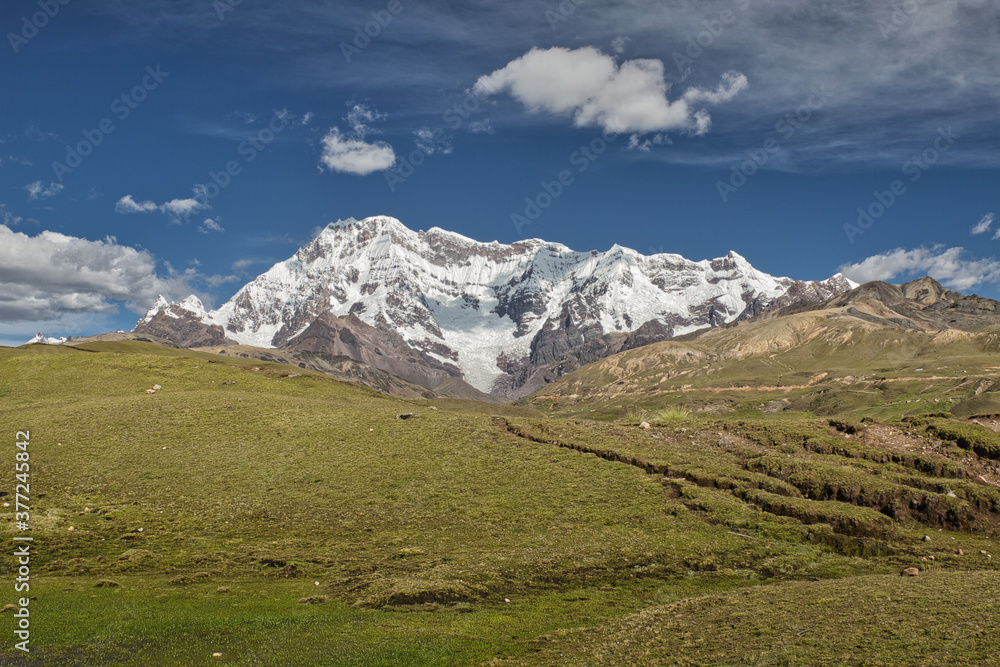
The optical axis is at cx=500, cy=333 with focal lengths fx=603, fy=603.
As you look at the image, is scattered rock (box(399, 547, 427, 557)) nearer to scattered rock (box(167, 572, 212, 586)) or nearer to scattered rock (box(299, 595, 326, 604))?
scattered rock (box(299, 595, 326, 604))

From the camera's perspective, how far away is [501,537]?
34062mm

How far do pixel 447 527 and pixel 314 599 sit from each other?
11.4m

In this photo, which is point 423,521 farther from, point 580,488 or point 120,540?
point 120,540

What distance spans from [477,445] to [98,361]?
63.9m

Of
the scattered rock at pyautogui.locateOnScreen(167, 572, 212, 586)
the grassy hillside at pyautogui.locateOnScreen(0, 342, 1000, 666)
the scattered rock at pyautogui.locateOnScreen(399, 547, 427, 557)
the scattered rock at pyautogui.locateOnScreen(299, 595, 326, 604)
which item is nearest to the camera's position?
the grassy hillside at pyautogui.locateOnScreen(0, 342, 1000, 666)

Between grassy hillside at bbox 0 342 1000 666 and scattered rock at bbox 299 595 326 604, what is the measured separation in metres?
0.20

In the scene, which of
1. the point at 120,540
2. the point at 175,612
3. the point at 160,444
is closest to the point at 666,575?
the point at 175,612

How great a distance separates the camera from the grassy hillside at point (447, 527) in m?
21.5

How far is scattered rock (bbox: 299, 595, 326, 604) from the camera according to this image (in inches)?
989

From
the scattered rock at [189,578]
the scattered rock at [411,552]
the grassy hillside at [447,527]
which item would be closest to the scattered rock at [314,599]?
the grassy hillside at [447,527]

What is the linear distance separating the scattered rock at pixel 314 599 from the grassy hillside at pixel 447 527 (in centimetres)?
20

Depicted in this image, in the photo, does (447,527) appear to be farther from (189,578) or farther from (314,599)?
(189,578)

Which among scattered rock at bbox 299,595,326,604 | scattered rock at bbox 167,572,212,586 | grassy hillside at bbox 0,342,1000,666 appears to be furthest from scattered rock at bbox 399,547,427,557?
scattered rock at bbox 167,572,212,586

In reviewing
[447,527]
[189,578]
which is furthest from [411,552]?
[189,578]
